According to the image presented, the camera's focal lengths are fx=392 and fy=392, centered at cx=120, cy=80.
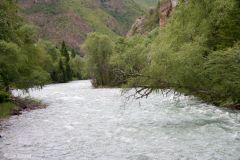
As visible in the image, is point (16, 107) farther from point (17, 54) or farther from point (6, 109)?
point (17, 54)

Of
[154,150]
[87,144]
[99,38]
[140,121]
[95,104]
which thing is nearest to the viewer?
[154,150]

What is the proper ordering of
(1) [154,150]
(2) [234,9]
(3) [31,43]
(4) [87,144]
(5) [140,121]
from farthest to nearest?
(3) [31,43]
(5) [140,121]
(2) [234,9]
(4) [87,144]
(1) [154,150]

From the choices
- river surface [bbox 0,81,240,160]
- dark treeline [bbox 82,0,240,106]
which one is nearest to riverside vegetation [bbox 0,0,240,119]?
dark treeline [bbox 82,0,240,106]

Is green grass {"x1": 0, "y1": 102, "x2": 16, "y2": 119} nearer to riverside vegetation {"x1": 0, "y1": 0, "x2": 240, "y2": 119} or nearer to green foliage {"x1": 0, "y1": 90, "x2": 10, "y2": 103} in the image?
riverside vegetation {"x1": 0, "y1": 0, "x2": 240, "y2": 119}

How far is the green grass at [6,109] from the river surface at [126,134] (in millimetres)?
1238

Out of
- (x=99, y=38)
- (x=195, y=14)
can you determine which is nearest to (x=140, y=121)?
(x=195, y=14)

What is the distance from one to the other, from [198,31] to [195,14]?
5.08 feet

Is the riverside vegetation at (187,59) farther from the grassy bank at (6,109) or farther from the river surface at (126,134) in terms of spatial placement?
the river surface at (126,134)

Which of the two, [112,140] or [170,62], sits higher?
[170,62]

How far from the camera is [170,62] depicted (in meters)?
25.7

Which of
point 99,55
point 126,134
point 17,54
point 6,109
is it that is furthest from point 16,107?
point 99,55

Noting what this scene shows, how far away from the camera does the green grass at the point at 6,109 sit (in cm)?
3700

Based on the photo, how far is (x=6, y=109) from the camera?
39.5 meters

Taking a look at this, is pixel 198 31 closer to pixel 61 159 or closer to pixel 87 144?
A: pixel 87 144
